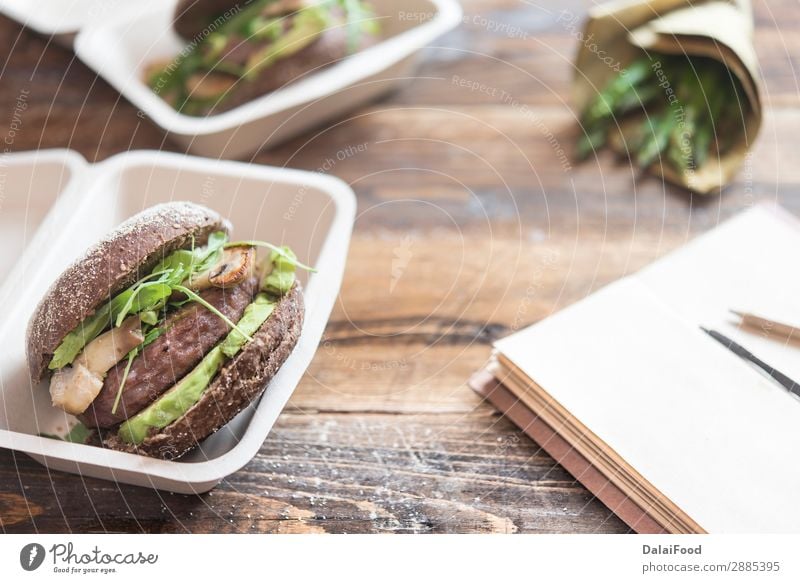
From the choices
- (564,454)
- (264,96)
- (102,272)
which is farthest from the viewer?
(264,96)

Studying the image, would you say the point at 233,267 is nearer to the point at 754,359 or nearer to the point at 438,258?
the point at 438,258

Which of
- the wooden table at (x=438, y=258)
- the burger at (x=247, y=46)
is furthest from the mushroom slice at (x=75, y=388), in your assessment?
the burger at (x=247, y=46)

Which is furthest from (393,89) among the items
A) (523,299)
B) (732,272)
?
(732,272)

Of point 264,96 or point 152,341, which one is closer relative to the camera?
point 152,341

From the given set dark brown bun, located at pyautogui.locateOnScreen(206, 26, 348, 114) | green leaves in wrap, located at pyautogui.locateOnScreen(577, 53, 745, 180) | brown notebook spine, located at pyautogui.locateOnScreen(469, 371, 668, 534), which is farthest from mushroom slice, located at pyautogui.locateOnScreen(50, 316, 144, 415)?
green leaves in wrap, located at pyautogui.locateOnScreen(577, 53, 745, 180)

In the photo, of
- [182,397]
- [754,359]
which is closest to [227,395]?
[182,397]

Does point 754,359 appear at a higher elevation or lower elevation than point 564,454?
higher
